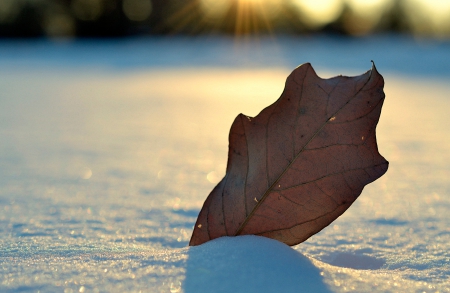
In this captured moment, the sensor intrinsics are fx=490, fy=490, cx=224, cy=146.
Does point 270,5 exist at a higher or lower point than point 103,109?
higher

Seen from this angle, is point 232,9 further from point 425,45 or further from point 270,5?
point 425,45

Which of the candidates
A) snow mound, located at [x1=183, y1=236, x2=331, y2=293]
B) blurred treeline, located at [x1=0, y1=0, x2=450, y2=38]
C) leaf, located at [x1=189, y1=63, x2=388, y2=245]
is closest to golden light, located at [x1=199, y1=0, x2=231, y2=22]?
blurred treeline, located at [x1=0, y1=0, x2=450, y2=38]

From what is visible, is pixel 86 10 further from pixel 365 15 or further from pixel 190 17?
pixel 365 15

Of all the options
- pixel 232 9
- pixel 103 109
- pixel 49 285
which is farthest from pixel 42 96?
pixel 232 9

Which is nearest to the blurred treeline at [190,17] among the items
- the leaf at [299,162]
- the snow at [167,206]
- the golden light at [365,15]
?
the golden light at [365,15]

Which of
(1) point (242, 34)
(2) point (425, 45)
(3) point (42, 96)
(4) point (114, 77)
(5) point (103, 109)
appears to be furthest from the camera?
(1) point (242, 34)
